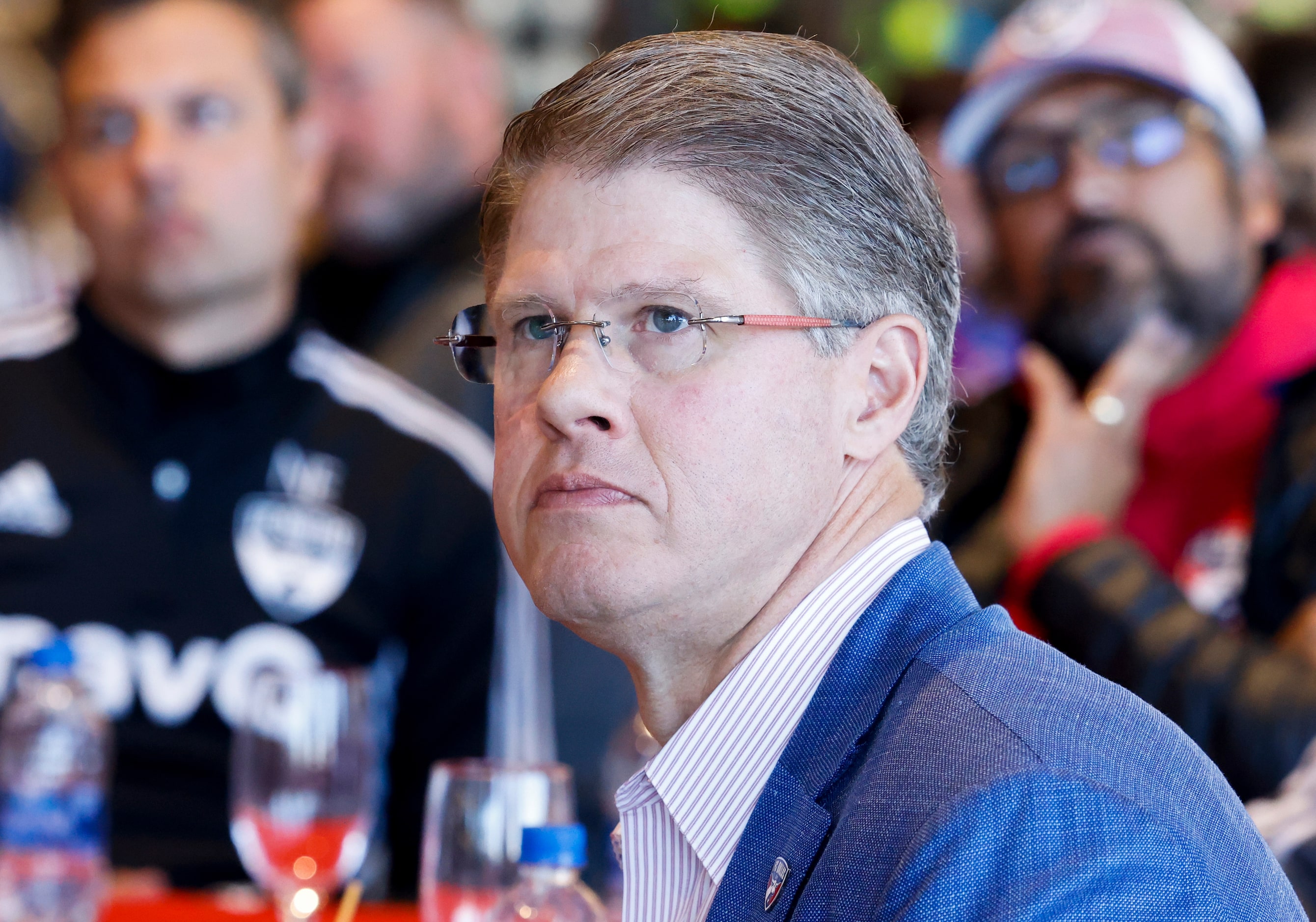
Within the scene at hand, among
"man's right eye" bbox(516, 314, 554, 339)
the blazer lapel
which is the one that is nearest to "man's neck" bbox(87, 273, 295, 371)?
"man's right eye" bbox(516, 314, 554, 339)

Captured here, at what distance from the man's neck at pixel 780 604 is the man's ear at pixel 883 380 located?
3 cm

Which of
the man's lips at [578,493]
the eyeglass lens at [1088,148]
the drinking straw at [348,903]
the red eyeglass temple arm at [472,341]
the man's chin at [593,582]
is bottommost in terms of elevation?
the drinking straw at [348,903]

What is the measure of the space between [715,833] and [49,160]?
5854 mm

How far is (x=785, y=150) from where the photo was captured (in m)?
1.05

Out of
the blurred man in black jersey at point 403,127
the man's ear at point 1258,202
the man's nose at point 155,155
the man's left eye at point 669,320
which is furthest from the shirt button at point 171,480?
the man's ear at point 1258,202

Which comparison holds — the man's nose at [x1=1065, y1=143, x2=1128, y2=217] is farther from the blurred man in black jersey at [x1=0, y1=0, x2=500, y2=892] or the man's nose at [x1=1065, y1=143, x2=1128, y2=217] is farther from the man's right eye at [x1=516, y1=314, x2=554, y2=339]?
the man's right eye at [x1=516, y1=314, x2=554, y2=339]

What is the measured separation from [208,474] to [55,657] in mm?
895

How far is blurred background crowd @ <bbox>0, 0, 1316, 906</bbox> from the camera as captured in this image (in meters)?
2.04

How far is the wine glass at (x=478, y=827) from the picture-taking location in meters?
1.27

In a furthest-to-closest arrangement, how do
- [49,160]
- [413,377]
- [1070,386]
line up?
[49,160]
[413,377]
[1070,386]

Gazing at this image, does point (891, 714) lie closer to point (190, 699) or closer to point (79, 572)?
point (190, 699)

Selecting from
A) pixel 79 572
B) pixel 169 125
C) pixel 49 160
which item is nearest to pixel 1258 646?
pixel 79 572

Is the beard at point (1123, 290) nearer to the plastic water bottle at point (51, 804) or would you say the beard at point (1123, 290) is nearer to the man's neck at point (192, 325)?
the man's neck at point (192, 325)

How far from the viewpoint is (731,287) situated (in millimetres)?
1034
